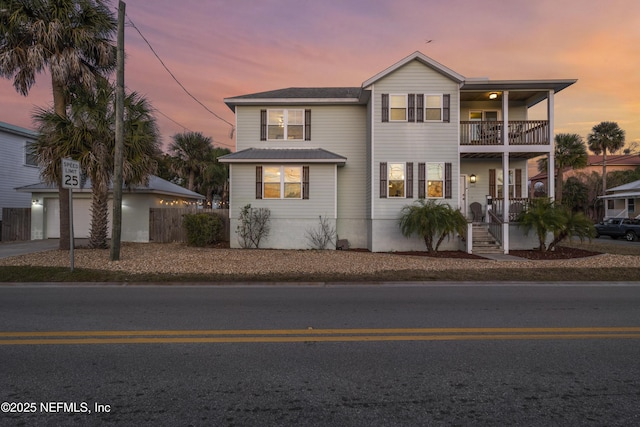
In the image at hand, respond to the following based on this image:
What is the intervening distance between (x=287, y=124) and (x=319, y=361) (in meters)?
15.3

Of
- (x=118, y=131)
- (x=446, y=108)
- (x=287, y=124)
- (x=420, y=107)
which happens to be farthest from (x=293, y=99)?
(x=118, y=131)

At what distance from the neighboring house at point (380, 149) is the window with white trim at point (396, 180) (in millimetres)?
43

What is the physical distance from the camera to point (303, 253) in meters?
15.8

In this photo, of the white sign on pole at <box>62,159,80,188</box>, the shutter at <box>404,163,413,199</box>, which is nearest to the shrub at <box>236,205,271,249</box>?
the shutter at <box>404,163,413,199</box>

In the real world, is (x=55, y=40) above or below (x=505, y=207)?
above

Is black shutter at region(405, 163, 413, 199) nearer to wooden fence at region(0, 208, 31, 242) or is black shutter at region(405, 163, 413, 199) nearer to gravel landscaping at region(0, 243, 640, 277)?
gravel landscaping at region(0, 243, 640, 277)

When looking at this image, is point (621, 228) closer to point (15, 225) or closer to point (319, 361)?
point (319, 361)

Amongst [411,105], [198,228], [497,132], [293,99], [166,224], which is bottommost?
[198,228]

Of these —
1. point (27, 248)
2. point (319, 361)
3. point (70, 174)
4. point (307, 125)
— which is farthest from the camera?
point (307, 125)

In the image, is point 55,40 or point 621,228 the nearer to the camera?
point 55,40

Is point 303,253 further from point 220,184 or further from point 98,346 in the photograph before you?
point 220,184

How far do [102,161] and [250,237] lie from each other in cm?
644

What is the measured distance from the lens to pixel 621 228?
84.9ft

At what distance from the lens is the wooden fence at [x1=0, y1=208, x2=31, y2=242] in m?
20.2
